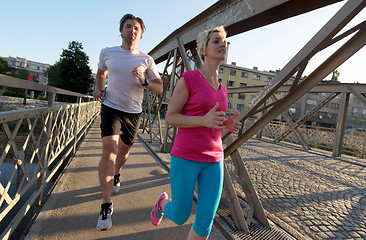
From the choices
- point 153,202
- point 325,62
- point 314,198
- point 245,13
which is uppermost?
point 245,13

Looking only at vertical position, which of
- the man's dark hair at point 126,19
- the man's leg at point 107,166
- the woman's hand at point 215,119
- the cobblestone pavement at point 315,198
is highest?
the man's dark hair at point 126,19

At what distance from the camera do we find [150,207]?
259 cm

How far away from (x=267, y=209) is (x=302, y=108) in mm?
49946

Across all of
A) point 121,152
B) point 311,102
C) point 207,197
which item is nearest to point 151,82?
point 121,152

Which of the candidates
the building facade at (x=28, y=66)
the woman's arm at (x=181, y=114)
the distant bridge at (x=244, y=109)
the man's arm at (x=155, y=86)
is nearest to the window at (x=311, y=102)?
the distant bridge at (x=244, y=109)

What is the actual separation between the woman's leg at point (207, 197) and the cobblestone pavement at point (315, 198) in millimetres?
1777

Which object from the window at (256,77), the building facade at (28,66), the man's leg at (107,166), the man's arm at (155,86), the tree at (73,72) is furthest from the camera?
the building facade at (28,66)

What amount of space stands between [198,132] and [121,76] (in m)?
1.32

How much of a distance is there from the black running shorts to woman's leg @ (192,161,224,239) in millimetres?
1203

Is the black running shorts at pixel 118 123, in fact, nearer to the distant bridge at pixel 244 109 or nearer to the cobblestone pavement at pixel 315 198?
the distant bridge at pixel 244 109

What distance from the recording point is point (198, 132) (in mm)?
1491

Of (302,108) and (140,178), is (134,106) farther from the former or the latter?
(302,108)

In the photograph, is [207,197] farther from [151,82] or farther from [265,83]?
[265,83]

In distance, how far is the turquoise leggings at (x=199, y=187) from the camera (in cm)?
147
